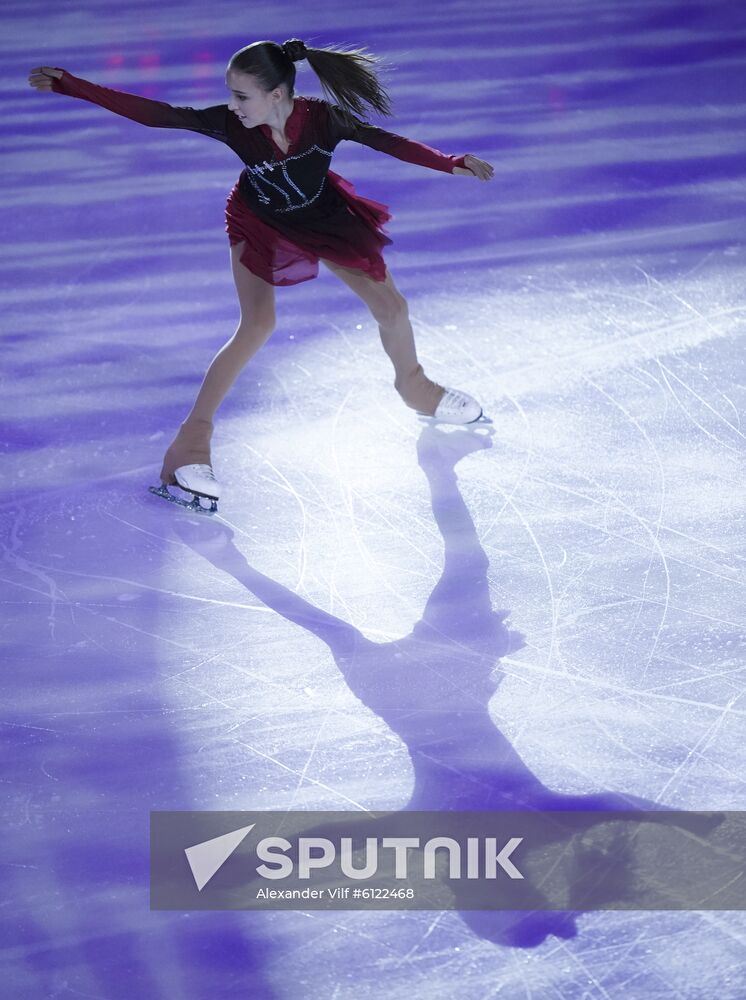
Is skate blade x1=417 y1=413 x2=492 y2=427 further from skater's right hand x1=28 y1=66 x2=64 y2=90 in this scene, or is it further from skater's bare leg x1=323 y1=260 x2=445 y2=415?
skater's right hand x1=28 y1=66 x2=64 y2=90

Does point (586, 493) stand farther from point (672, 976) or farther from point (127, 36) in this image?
point (127, 36)

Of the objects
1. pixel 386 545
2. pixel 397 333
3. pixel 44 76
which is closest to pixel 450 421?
pixel 397 333

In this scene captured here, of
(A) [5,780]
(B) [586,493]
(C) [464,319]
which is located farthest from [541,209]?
(A) [5,780]

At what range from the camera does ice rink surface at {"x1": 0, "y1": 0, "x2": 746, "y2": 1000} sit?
7.27ft

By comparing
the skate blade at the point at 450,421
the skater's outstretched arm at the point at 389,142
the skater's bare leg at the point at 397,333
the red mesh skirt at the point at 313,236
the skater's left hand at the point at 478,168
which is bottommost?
the skate blade at the point at 450,421

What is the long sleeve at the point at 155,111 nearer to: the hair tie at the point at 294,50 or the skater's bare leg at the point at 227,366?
the hair tie at the point at 294,50

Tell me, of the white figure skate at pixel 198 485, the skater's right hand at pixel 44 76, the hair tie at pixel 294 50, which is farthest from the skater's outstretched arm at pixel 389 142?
the white figure skate at pixel 198 485

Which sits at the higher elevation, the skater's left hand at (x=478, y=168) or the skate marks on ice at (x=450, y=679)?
the skater's left hand at (x=478, y=168)

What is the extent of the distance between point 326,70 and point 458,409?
99cm

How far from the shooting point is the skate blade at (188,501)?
3391 mm

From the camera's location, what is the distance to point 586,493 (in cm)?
340

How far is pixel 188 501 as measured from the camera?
343 centimetres

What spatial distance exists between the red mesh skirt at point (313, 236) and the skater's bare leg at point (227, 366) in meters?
0.05

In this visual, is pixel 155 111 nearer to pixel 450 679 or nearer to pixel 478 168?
pixel 478 168
